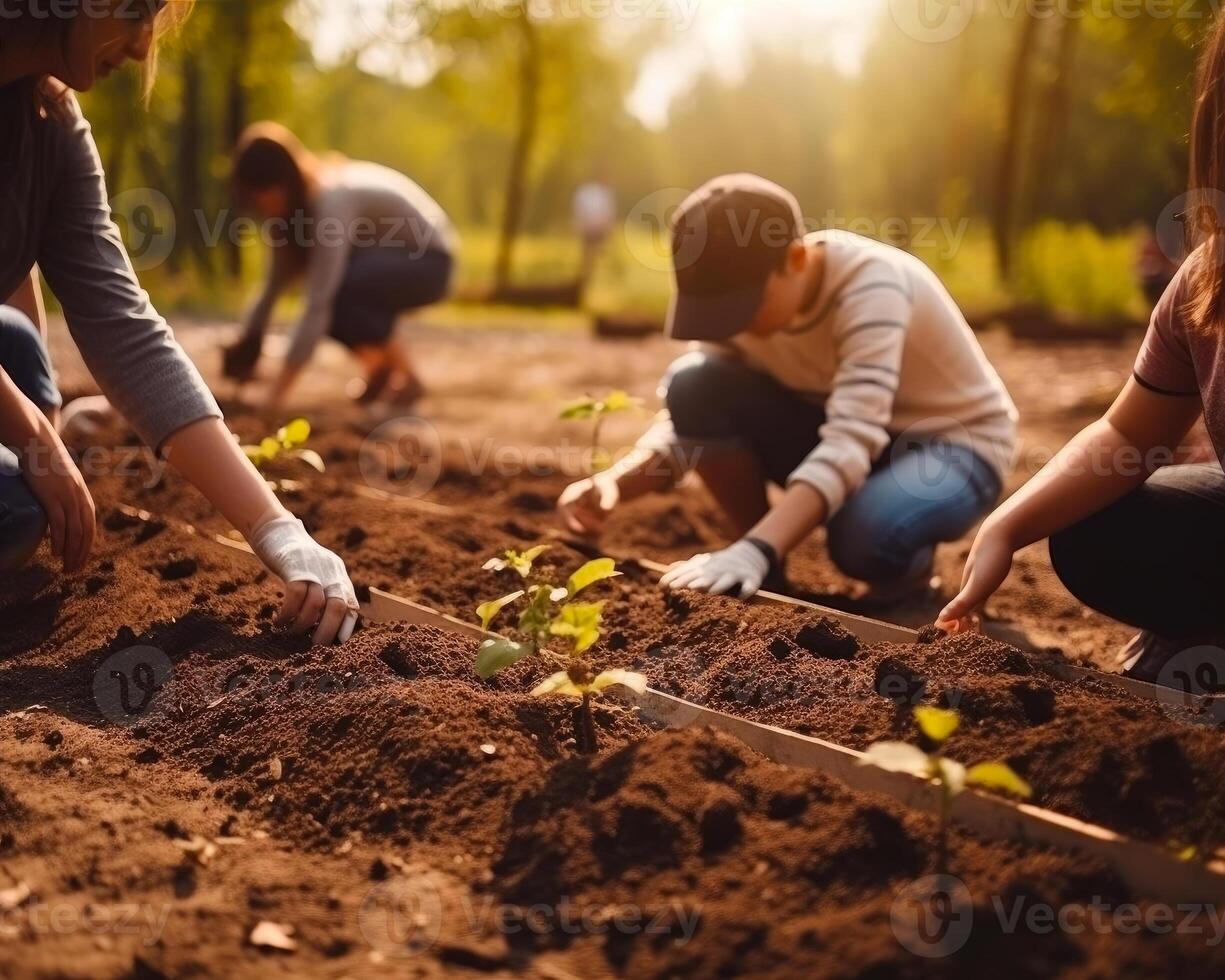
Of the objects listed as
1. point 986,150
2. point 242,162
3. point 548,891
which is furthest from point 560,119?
point 548,891

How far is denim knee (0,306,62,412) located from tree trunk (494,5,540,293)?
14.3 metres

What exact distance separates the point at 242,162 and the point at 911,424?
3.74 metres

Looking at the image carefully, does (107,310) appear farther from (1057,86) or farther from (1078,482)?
(1057,86)

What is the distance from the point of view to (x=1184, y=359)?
246 centimetres

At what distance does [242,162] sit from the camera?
18.7 ft

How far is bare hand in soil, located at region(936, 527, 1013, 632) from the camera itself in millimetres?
2514

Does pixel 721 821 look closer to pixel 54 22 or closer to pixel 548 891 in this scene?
pixel 548 891

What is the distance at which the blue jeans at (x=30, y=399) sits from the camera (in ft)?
8.46

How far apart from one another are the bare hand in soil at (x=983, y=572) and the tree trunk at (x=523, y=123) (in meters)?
15.2

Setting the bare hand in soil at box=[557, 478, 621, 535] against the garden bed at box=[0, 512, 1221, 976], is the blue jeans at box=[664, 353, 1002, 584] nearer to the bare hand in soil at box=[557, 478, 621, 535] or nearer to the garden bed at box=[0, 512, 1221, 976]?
the bare hand in soil at box=[557, 478, 621, 535]

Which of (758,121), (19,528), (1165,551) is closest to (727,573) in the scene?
(1165,551)

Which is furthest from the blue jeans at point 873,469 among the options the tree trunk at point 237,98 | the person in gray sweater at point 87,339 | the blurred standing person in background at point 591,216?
the blurred standing person in background at point 591,216

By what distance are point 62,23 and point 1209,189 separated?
88.6 inches

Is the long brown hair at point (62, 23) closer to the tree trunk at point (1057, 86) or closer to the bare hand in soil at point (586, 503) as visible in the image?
the bare hand in soil at point (586, 503)
